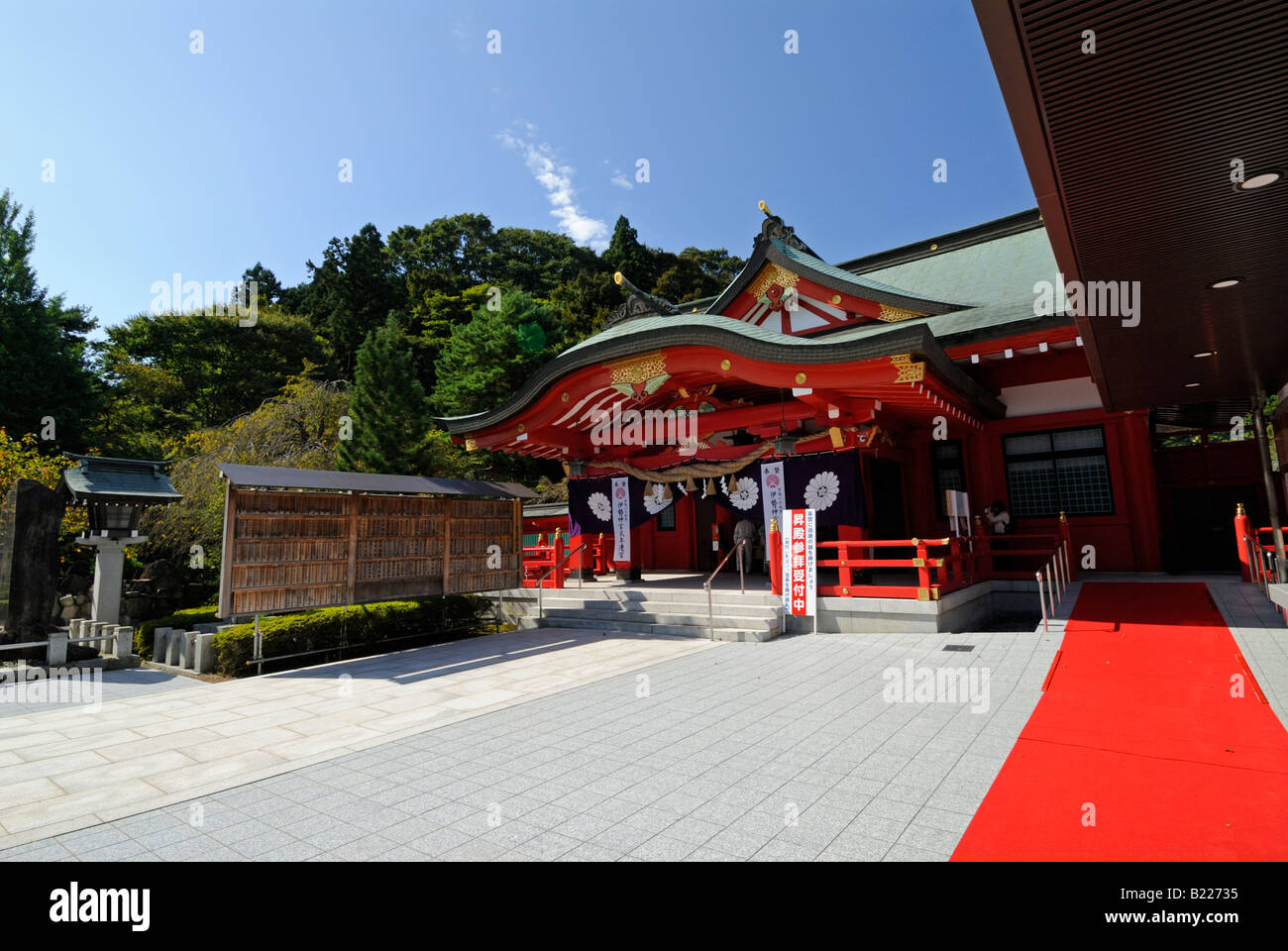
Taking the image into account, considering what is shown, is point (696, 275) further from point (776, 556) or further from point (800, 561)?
point (800, 561)

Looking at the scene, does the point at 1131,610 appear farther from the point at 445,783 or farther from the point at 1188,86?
the point at 445,783

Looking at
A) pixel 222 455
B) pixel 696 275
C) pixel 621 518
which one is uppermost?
pixel 696 275

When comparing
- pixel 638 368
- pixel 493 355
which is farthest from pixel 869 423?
pixel 493 355

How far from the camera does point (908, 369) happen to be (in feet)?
29.9

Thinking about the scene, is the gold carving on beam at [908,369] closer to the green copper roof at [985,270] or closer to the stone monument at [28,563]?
the green copper roof at [985,270]

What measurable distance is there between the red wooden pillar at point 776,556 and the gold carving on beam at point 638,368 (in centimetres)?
355

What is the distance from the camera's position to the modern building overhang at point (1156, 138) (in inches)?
120

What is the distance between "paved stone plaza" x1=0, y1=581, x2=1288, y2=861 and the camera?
3.33m

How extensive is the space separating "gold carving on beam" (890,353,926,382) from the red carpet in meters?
4.09

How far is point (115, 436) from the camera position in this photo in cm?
2350

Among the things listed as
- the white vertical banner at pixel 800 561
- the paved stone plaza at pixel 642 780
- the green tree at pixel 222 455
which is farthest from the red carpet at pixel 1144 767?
the green tree at pixel 222 455

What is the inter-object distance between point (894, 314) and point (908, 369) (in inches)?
203

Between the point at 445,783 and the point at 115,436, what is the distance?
27.1 metres
